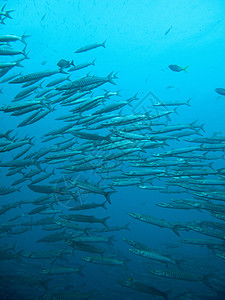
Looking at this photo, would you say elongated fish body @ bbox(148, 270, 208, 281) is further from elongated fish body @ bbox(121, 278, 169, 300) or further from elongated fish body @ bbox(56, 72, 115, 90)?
elongated fish body @ bbox(56, 72, 115, 90)

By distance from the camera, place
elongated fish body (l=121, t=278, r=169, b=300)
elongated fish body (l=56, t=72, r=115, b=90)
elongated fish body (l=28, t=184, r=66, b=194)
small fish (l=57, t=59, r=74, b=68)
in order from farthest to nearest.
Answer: small fish (l=57, t=59, r=74, b=68), elongated fish body (l=56, t=72, r=115, b=90), elongated fish body (l=28, t=184, r=66, b=194), elongated fish body (l=121, t=278, r=169, b=300)

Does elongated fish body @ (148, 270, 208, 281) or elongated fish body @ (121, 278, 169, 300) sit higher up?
elongated fish body @ (148, 270, 208, 281)

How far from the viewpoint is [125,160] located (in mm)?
7215

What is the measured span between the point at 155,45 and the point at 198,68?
40.7 feet

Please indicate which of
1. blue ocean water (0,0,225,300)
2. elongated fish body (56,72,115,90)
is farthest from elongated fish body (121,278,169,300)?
elongated fish body (56,72,115,90)

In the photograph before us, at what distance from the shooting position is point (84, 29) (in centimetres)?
2514

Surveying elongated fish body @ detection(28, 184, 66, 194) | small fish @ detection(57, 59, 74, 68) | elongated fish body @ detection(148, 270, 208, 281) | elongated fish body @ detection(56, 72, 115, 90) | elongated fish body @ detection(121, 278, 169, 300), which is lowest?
elongated fish body @ detection(121, 278, 169, 300)

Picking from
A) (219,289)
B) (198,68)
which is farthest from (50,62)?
(219,289)

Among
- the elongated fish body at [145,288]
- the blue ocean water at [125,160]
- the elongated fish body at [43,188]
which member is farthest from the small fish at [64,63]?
the elongated fish body at [145,288]

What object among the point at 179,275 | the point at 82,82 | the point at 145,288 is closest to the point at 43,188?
the point at 82,82

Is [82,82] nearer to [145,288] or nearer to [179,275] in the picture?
[145,288]

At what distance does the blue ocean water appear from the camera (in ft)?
21.1

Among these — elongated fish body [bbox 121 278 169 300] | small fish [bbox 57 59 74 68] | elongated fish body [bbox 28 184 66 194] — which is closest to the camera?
elongated fish body [bbox 121 278 169 300]

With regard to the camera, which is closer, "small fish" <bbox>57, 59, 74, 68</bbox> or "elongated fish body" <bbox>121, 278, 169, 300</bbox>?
"elongated fish body" <bbox>121, 278, 169, 300</bbox>
